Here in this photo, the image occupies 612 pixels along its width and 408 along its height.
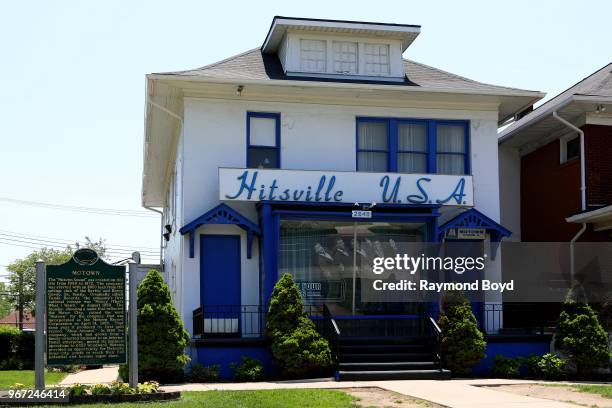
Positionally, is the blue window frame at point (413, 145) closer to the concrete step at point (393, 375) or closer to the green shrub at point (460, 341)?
the green shrub at point (460, 341)

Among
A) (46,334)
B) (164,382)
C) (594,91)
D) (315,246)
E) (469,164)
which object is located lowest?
(164,382)

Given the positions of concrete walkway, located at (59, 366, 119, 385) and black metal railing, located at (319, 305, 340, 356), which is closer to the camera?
black metal railing, located at (319, 305, 340, 356)

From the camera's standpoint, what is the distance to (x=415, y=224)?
20.8 metres

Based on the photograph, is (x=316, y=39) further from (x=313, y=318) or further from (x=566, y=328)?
(x=566, y=328)

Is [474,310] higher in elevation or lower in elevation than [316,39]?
lower

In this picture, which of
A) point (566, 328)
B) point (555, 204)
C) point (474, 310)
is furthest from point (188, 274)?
point (555, 204)

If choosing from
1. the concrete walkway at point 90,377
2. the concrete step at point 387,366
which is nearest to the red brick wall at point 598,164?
the concrete step at point 387,366

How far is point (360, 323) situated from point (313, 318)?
3.68 feet

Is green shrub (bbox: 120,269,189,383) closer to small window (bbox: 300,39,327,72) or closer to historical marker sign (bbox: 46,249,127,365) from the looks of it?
historical marker sign (bbox: 46,249,127,365)

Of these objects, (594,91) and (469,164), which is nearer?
(469,164)

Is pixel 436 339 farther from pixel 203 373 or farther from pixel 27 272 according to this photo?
pixel 27 272

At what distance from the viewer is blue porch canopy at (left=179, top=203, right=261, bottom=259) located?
19.7m

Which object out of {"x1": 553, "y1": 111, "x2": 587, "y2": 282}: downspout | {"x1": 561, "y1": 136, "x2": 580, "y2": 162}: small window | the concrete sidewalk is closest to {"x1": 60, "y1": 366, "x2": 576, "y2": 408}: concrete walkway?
the concrete sidewalk

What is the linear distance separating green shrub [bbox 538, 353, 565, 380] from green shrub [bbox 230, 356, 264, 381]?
240 inches
